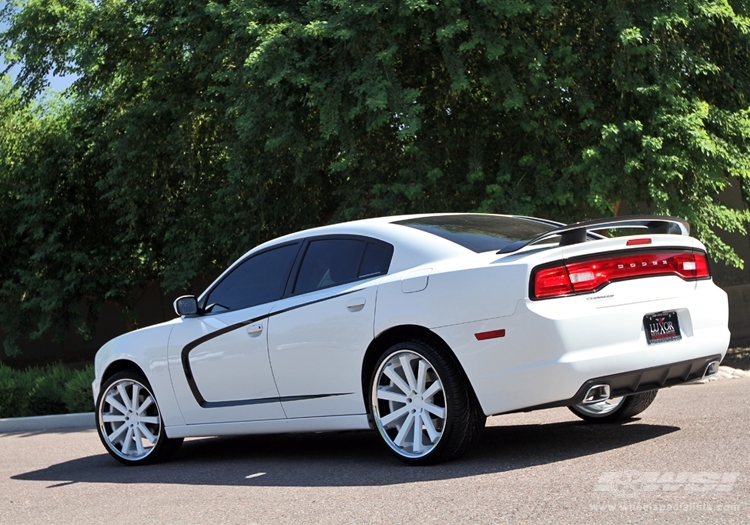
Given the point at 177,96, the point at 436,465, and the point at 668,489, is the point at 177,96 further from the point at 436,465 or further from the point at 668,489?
the point at 668,489

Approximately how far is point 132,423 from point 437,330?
3258 millimetres

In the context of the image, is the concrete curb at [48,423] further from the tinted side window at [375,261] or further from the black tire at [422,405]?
the black tire at [422,405]

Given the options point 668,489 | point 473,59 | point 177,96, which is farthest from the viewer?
point 177,96

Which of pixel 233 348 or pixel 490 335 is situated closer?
pixel 490 335

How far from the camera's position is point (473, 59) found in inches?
603

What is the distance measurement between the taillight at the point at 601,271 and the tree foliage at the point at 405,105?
6979mm

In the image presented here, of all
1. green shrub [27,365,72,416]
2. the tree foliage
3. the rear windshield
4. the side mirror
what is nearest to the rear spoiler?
the rear windshield

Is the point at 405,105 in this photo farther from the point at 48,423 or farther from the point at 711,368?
the point at 711,368

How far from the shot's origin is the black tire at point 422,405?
6188 millimetres

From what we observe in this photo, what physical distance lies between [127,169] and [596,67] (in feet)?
28.5

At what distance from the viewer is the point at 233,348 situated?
7488 millimetres

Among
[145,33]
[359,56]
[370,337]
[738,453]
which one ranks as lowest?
[738,453]

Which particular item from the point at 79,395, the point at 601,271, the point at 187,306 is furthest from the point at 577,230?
the point at 79,395

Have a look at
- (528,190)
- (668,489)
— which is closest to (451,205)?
(528,190)
